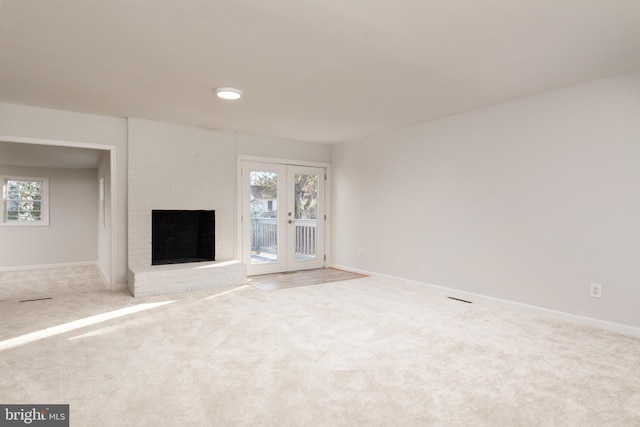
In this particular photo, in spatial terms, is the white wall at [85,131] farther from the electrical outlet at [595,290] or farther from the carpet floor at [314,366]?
the electrical outlet at [595,290]

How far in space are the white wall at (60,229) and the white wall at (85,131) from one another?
3625 millimetres

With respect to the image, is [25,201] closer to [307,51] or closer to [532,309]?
[307,51]

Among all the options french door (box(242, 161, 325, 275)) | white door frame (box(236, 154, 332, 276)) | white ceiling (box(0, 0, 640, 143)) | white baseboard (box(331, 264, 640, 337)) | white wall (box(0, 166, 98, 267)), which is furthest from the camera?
white wall (box(0, 166, 98, 267))

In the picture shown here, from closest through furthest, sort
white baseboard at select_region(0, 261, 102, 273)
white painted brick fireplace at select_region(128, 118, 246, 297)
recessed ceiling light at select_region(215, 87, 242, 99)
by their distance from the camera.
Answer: recessed ceiling light at select_region(215, 87, 242, 99), white painted brick fireplace at select_region(128, 118, 246, 297), white baseboard at select_region(0, 261, 102, 273)

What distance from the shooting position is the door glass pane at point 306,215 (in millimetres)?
6422

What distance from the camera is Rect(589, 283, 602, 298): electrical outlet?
3381 millimetres

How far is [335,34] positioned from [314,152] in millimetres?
4058

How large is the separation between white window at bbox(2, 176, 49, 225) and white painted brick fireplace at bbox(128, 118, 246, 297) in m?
3.96

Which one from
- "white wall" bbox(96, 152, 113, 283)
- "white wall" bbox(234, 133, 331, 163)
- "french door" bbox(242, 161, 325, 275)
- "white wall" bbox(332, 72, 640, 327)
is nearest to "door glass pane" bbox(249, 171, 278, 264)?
"french door" bbox(242, 161, 325, 275)

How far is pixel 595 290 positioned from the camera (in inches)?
134

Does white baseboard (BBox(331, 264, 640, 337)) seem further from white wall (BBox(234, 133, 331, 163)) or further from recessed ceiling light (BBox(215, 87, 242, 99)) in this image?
recessed ceiling light (BBox(215, 87, 242, 99))

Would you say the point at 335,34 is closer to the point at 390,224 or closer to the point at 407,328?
the point at 407,328

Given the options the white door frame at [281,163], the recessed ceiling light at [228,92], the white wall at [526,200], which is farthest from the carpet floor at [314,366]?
the recessed ceiling light at [228,92]

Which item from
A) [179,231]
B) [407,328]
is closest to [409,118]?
[407,328]
